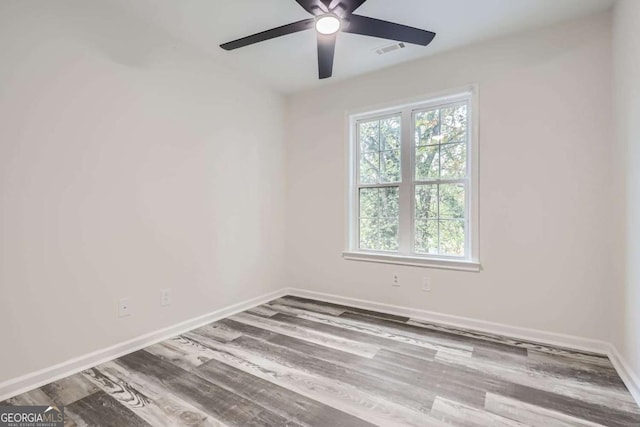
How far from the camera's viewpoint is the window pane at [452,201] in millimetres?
2855

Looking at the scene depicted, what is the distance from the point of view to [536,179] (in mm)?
2453

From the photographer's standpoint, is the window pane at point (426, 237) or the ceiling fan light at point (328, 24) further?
the window pane at point (426, 237)

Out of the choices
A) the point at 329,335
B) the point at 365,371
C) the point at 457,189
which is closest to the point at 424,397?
the point at 365,371

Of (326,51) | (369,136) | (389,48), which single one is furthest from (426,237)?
(326,51)

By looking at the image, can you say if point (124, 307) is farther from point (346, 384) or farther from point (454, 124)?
point (454, 124)

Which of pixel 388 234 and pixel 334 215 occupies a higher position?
pixel 334 215

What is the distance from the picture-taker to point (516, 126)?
8.29 feet

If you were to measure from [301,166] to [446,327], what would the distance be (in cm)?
234

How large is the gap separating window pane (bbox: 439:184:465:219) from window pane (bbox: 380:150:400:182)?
1.60ft

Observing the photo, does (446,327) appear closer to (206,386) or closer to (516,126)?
(516,126)

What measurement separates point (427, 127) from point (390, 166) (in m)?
0.53

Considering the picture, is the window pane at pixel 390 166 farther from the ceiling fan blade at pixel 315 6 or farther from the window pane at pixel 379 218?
the ceiling fan blade at pixel 315 6

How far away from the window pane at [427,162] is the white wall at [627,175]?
126 centimetres

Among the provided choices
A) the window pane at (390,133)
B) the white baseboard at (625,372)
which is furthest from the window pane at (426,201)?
the white baseboard at (625,372)
